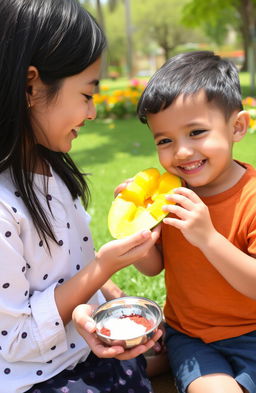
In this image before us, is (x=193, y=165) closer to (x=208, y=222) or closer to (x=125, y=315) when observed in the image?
(x=208, y=222)

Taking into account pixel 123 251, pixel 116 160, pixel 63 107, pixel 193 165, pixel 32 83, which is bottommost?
pixel 116 160

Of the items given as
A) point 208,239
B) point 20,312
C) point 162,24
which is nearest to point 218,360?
point 208,239

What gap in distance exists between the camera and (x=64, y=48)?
1705 millimetres

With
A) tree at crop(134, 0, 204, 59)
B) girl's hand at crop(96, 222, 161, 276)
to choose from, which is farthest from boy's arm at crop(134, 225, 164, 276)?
tree at crop(134, 0, 204, 59)

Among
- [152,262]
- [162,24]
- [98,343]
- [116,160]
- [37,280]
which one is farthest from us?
[162,24]

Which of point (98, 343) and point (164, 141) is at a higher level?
point (164, 141)

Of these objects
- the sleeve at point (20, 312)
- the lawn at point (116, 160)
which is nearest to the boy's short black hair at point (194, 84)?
the sleeve at point (20, 312)

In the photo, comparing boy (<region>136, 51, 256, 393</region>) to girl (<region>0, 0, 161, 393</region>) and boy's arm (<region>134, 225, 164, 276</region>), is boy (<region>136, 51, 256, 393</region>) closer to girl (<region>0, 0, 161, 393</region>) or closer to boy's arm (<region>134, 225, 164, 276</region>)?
boy's arm (<region>134, 225, 164, 276</region>)

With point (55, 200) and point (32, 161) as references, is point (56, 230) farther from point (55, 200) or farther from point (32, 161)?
point (32, 161)

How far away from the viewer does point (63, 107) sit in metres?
1.77

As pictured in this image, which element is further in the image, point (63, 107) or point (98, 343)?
point (63, 107)

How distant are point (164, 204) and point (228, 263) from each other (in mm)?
321

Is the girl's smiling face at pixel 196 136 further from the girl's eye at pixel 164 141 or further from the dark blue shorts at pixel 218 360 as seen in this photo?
the dark blue shorts at pixel 218 360

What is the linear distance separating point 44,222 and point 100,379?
0.66 metres
